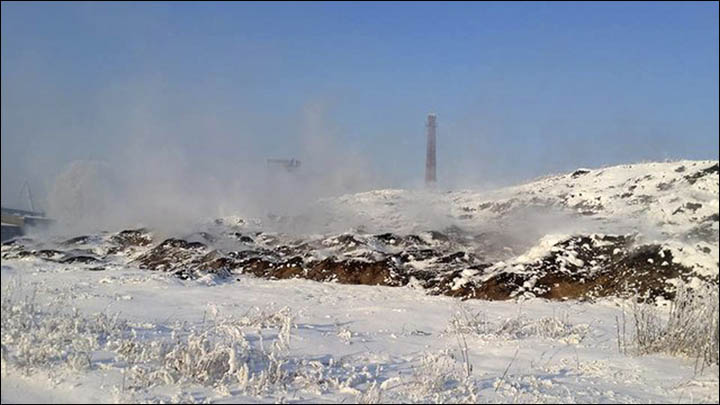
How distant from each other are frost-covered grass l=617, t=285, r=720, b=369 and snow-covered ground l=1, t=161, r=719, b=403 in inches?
4.4

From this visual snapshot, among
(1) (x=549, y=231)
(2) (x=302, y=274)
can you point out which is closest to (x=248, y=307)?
(2) (x=302, y=274)

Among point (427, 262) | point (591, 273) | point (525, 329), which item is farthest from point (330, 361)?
point (427, 262)

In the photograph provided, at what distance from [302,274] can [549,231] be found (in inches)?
230

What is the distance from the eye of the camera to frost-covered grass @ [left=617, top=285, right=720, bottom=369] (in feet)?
18.2

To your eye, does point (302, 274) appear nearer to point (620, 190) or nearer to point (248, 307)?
point (248, 307)

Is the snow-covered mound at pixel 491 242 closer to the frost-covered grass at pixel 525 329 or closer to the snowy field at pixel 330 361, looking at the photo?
the frost-covered grass at pixel 525 329

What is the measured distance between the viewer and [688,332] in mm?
6074

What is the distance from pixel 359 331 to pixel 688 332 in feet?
12.8

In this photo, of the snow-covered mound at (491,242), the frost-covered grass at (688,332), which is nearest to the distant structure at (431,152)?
the snow-covered mound at (491,242)

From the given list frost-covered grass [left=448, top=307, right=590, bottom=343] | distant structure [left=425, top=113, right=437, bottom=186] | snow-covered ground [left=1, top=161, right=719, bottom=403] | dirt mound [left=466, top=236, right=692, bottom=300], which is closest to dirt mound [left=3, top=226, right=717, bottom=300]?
dirt mound [left=466, top=236, right=692, bottom=300]

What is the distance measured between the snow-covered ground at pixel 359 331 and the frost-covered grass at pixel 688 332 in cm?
11

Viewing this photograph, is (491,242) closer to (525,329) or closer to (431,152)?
(525,329)

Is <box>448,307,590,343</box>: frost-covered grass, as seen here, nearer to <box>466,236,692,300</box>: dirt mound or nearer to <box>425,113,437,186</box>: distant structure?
<box>466,236,692,300</box>: dirt mound

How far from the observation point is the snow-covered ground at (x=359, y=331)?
4680mm
